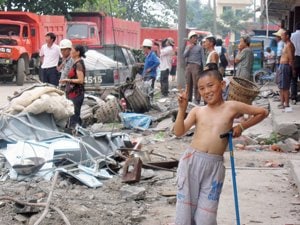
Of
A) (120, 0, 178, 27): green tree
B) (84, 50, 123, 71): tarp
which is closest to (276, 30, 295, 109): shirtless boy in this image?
(84, 50, 123, 71): tarp

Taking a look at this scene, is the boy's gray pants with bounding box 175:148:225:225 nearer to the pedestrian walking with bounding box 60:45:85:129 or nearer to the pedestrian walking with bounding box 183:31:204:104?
the pedestrian walking with bounding box 60:45:85:129

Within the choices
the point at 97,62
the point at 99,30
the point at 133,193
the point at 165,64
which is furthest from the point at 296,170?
the point at 99,30

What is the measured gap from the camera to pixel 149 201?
22.1 feet

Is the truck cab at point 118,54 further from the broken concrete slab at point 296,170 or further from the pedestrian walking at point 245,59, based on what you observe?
the broken concrete slab at point 296,170

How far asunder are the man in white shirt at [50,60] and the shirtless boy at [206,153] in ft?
30.2

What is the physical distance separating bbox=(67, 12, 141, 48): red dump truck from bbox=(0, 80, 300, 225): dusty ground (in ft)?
48.2

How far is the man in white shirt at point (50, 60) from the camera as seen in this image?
13719mm

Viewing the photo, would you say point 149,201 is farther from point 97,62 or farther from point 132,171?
point 97,62

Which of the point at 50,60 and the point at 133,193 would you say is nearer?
the point at 133,193

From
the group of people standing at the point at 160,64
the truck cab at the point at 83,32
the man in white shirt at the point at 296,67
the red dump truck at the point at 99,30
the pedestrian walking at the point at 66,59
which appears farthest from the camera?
the red dump truck at the point at 99,30

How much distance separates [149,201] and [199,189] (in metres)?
2.17

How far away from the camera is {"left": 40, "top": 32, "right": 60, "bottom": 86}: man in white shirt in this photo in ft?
45.0

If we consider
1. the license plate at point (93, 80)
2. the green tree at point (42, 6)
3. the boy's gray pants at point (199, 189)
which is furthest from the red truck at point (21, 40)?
the boy's gray pants at point (199, 189)

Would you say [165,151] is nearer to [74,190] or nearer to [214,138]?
[74,190]
